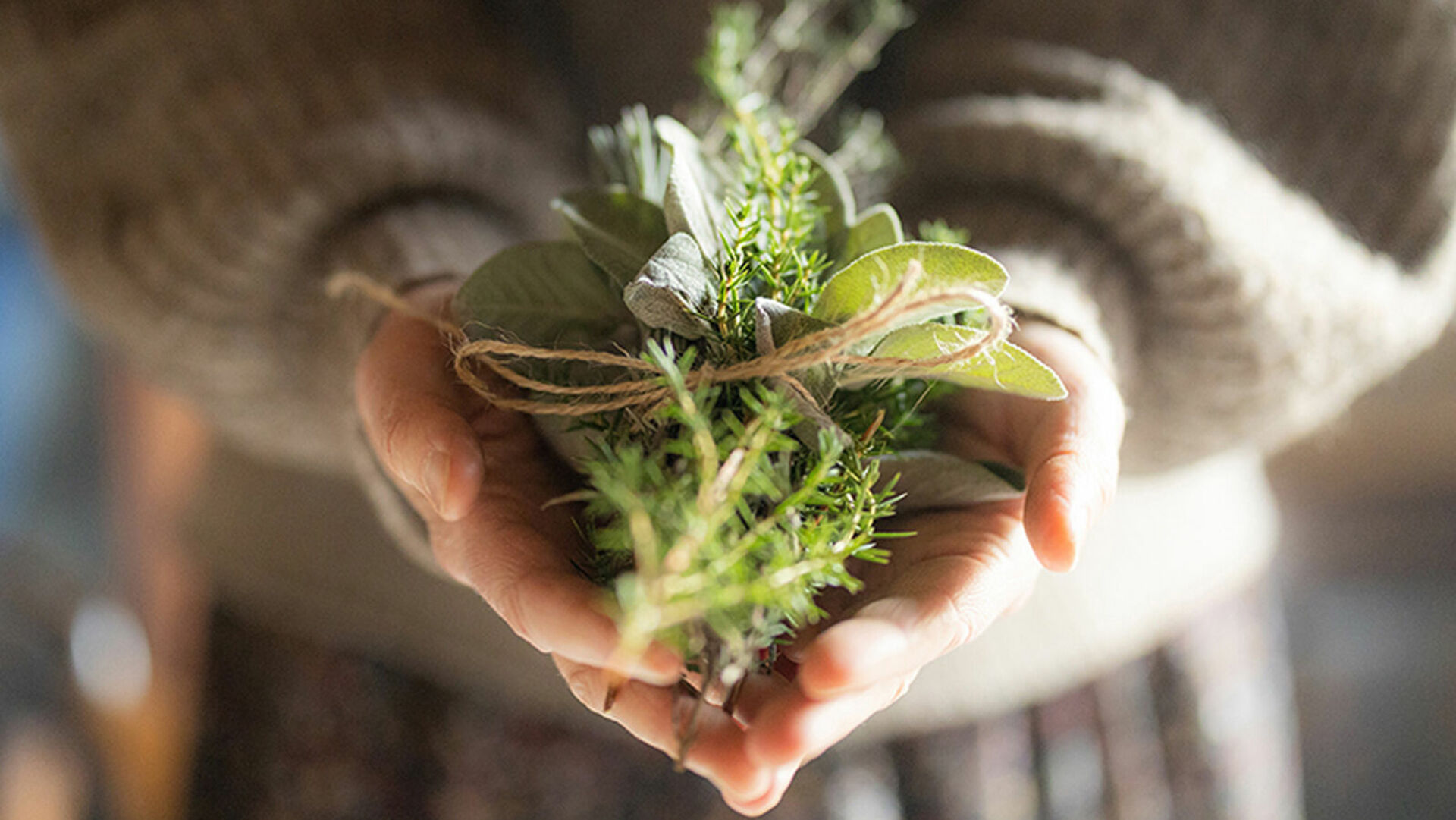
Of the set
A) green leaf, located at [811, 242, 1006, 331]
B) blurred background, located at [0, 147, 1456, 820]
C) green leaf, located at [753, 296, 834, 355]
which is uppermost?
green leaf, located at [811, 242, 1006, 331]

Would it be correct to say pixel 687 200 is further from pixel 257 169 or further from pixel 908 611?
pixel 257 169

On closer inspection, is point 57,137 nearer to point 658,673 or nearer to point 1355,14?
point 658,673

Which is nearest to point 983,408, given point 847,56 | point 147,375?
point 847,56

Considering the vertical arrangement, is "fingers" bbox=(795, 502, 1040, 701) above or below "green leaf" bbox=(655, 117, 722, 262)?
below

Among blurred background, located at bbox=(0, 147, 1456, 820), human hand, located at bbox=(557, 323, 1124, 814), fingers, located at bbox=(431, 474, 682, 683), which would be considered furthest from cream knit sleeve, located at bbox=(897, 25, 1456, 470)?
blurred background, located at bbox=(0, 147, 1456, 820)

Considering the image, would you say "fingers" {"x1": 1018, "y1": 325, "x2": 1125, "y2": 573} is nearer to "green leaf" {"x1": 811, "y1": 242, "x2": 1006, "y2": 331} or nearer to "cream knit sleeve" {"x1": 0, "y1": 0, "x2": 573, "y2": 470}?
"green leaf" {"x1": 811, "y1": 242, "x2": 1006, "y2": 331}

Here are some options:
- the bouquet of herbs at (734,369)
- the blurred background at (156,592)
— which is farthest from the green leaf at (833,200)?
the blurred background at (156,592)
